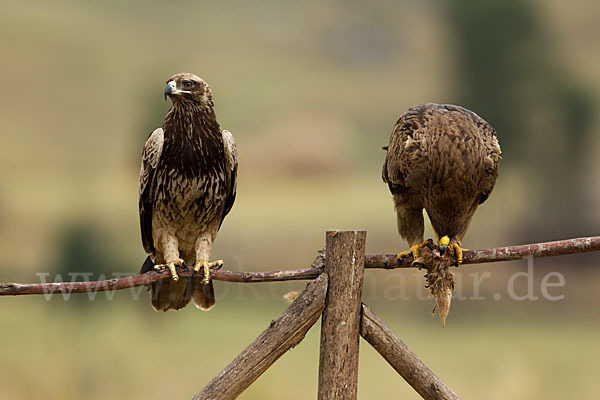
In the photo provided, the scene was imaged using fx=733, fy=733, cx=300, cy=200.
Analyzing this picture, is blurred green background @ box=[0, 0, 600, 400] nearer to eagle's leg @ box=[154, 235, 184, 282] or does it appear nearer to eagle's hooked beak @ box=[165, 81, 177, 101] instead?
eagle's leg @ box=[154, 235, 184, 282]

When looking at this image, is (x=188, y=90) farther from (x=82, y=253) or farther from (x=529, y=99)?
(x=529, y=99)

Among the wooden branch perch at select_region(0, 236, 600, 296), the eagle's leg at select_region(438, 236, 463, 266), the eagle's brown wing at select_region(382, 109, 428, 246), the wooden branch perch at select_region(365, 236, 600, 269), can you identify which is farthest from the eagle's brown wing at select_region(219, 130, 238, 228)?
the eagle's leg at select_region(438, 236, 463, 266)

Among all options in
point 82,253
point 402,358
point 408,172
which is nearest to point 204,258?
point 408,172

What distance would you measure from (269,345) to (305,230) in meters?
22.6

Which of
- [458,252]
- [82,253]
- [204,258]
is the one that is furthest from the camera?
[82,253]

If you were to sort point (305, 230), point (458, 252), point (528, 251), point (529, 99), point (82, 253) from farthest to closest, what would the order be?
point (305, 230), point (529, 99), point (82, 253), point (458, 252), point (528, 251)

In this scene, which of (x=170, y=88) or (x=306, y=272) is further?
(x=170, y=88)

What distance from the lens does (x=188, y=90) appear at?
358cm

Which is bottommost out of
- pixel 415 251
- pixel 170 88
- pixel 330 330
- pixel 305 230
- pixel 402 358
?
pixel 402 358

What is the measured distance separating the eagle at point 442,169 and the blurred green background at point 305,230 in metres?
2.25

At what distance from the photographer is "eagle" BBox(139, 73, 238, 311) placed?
3646 mm

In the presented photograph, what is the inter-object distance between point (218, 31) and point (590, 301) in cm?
5684

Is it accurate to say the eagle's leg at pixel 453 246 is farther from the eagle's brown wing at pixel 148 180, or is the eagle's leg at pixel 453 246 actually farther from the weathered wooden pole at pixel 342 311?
the eagle's brown wing at pixel 148 180

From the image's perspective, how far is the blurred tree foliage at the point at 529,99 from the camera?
19.1 m
